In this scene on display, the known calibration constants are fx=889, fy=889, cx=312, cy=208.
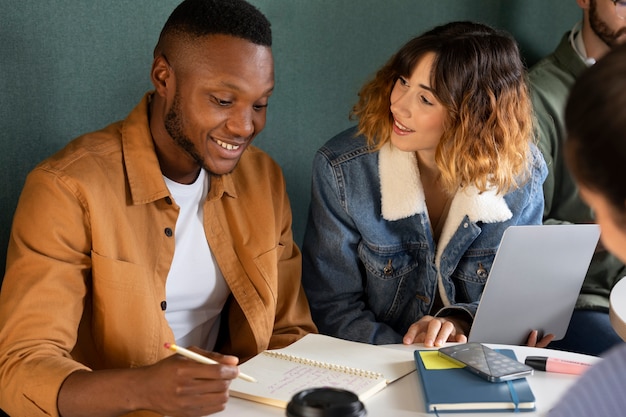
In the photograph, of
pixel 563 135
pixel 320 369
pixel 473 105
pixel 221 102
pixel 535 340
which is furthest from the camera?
pixel 563 135

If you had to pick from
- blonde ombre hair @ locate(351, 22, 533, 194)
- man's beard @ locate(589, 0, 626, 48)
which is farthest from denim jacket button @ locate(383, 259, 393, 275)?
man's beard @ locate(589, 0, 626, 48)

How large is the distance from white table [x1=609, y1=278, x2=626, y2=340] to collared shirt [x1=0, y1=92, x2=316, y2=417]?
63 cm

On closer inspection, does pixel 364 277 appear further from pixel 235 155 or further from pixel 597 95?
pixel 597 95

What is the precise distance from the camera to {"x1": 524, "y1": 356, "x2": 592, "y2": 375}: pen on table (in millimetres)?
1371

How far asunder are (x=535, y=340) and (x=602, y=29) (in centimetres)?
114

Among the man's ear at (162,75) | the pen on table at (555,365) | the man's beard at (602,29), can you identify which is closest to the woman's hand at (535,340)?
the pen on table at (555,365)

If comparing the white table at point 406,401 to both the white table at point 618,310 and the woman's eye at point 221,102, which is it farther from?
the woman's eye at point 221,102

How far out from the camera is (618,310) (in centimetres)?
149

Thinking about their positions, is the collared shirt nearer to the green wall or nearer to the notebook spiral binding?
the green wall

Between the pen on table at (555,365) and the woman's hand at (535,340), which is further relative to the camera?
the woman's hand at (535,340)

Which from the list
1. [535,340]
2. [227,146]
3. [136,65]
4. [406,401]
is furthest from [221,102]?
[535,340]

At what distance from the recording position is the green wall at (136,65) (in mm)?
1764

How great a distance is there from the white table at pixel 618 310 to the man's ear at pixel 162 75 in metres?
0.88

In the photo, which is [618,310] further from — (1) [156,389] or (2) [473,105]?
(1) [156,389]
